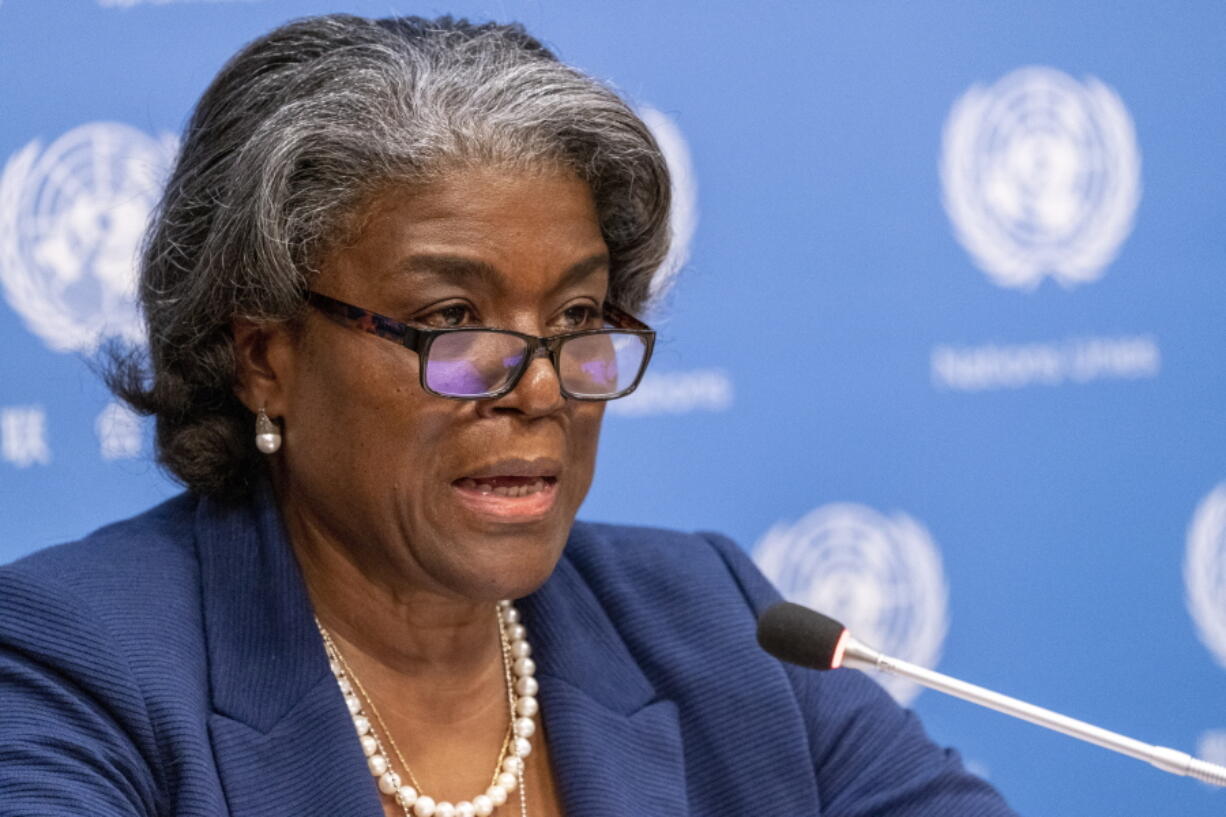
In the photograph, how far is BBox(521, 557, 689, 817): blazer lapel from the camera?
5.98 ft

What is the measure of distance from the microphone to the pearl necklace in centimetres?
39

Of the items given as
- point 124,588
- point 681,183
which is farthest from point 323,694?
point 681,183

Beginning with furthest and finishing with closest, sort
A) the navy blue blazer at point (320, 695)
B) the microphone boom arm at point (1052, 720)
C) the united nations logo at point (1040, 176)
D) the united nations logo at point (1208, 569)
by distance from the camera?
the united nations logo at point (1208, 569), the united nations logo at point (1040, 176), the navy blue blazer at point (320, 695), the microphone boom arm at point (1052, 720)

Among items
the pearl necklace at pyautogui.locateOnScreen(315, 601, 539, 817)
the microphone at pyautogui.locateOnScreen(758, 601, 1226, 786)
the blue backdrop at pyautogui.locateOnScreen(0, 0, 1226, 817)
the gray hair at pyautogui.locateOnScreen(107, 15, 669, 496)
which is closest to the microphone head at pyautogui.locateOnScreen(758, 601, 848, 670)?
the microphone at pyautogui.locateOnScreen(758, 601, 1226, 786)

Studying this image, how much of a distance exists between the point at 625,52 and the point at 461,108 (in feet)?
2.39

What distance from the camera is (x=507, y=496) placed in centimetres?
172

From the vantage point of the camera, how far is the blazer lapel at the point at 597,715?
1.82m

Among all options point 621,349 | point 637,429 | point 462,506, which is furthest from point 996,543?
point 462,506

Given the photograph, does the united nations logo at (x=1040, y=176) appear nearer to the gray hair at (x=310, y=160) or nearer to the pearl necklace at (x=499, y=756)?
the gray hair at (x=310, y=160)

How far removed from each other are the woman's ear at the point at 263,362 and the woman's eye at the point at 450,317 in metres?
0.18

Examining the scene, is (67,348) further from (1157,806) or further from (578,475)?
(1157,806)

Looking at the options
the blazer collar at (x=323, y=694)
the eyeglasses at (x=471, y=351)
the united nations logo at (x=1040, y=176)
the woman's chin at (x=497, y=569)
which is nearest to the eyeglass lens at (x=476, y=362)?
the eyeglasses at (x=471, y=351)

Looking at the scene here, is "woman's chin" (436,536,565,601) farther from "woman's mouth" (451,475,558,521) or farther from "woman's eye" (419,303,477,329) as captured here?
"woman's eye" (419,303,477,329)

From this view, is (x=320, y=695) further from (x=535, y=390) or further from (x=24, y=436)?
(x=24, y=436)
